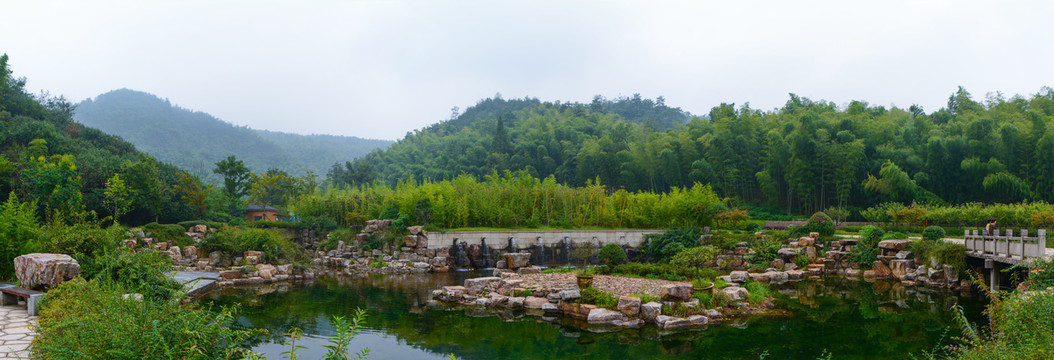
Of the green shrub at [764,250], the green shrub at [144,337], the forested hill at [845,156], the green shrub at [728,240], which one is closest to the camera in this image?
the green shrub at [144,337]

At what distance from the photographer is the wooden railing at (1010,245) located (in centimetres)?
1016

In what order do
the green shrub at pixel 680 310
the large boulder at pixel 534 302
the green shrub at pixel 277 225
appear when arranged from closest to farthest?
the green shrub at pixel 680 310, the large boulder at pixel 534 302, the green shrub at pixel 277 225

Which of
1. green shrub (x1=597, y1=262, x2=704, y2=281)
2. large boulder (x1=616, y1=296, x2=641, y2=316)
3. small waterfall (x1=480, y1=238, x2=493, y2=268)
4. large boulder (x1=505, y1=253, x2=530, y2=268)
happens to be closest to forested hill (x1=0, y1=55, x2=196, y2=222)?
small waterfall (x1=480, y1=238, x2=493, y2=268)

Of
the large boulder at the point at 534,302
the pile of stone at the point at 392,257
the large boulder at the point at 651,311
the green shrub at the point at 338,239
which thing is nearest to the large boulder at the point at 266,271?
the pile of stone at the point at 392,257

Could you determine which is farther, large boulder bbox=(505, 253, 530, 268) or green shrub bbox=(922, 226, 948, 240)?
large boulder bbox=(505, 253, 530, 268)

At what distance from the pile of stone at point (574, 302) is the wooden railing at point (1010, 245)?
4.94m

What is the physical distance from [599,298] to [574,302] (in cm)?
47

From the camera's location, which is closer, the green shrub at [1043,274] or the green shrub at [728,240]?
the green shrub at [1043,274]

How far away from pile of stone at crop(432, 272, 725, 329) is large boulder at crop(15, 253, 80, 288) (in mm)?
5896

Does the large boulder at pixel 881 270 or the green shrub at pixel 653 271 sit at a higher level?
the green shrub at pixel 653 271

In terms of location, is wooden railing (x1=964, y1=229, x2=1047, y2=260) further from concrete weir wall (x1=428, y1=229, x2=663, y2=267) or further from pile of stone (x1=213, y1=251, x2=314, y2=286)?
pile of stone (x1=213, y1=251, x2=314, y2=286)

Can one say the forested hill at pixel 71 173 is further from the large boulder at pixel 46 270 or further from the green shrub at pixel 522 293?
the green shrub at pixel 522 293

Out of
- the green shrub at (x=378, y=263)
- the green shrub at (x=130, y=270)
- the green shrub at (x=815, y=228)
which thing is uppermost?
the green shrub at (x=130, y=270)

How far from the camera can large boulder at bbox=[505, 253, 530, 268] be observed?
58.5 ft
